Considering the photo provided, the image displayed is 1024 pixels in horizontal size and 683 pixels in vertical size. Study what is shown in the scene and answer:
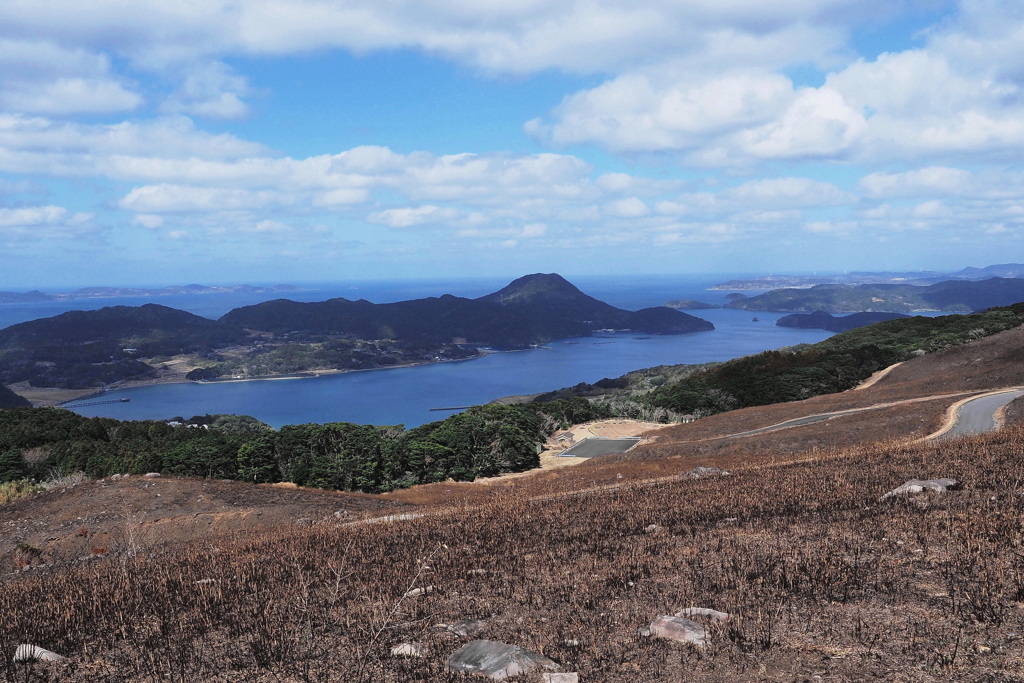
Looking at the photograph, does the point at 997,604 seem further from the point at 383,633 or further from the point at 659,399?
the point at 659,399

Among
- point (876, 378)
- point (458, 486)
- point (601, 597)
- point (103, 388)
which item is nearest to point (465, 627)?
point (601, 597)

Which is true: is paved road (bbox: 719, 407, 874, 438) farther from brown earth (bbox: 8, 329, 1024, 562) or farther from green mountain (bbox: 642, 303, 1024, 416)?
green mountain (bbox: 642, 303, 1024, 416)

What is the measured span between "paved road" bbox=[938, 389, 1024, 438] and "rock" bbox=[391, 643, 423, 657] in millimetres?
20717

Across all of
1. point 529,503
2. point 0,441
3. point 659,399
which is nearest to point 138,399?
point 0,441

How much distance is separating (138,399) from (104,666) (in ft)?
578

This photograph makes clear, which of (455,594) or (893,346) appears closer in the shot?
(455,594)

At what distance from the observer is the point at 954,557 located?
6.16 m

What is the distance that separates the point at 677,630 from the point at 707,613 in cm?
51

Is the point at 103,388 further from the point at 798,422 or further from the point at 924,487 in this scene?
the point at 924,487

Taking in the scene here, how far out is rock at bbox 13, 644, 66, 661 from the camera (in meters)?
4.82

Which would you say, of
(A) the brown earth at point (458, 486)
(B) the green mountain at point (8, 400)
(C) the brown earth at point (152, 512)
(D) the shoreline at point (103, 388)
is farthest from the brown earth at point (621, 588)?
(D) the shoreline at point (103, 388)

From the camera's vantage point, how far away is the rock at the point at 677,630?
4.75 m

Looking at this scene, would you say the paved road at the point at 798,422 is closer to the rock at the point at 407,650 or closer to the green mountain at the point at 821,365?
the green mountain at the point at 821,365

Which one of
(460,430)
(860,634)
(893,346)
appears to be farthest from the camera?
(893,346)
